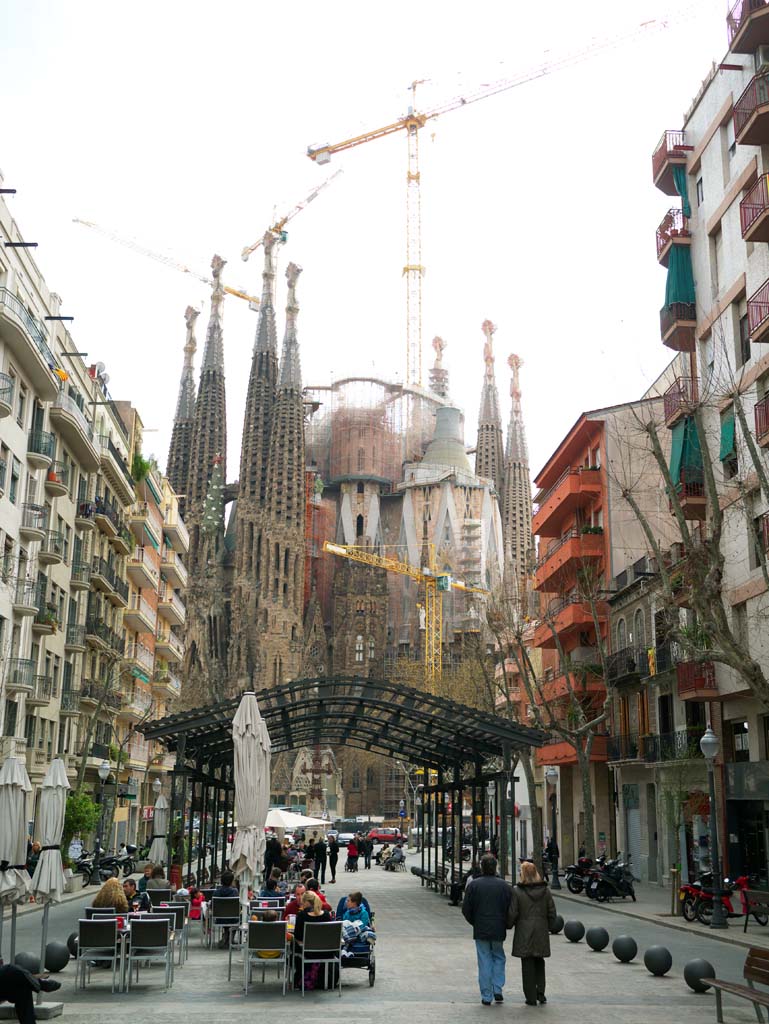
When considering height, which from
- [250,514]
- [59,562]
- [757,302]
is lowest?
[59,562]

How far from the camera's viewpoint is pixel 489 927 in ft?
41.3

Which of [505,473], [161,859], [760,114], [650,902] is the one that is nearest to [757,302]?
[760,114]

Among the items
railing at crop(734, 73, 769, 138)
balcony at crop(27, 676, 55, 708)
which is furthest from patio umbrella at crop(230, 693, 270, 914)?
railing at crop(734, 73, 769, 138)

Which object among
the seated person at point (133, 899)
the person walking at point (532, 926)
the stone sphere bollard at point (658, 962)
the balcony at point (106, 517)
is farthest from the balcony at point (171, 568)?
the person walking at point (532, 926)

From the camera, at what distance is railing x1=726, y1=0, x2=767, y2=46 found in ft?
87.5

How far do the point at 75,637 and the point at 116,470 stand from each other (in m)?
7.87

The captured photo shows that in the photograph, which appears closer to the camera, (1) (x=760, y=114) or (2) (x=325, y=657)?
(1) (x=760, y=114)

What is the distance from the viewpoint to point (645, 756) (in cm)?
3603

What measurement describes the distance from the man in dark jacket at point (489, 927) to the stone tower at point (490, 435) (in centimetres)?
12133

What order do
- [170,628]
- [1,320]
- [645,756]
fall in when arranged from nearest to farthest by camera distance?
[1,320]
[645,756]
[170,628]

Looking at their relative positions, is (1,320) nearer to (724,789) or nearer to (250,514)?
(724,789)

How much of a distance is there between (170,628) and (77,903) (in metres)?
42.4

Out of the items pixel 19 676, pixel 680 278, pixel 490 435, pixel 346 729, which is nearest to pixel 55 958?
pixel 346 729

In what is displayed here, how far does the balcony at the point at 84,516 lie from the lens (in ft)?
138
